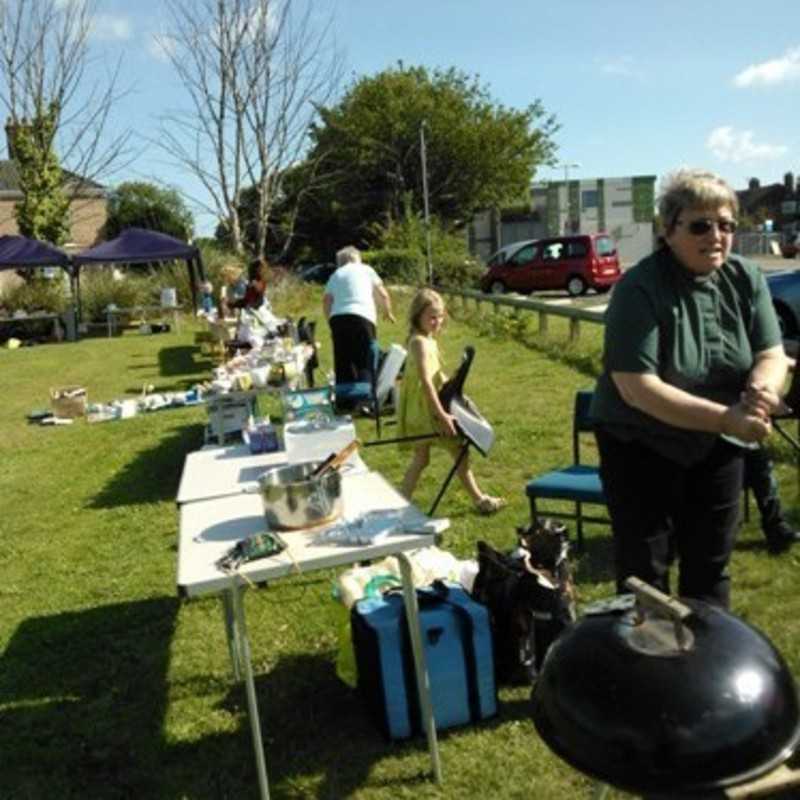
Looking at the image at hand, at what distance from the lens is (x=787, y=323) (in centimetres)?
930

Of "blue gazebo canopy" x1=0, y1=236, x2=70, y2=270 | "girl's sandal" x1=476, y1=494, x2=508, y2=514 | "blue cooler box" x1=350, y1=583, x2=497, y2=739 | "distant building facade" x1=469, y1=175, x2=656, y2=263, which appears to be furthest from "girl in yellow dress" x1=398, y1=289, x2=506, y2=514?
"distant building facade" x1=469, y1=175, x2=656, y2=263

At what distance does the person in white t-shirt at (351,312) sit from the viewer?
28.3 ft

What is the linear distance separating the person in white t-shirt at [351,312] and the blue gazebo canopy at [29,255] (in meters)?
12.9

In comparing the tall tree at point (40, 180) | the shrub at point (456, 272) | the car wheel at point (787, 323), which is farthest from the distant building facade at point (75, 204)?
the car wheel at point (787, 323)

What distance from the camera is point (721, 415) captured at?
233 centimetres

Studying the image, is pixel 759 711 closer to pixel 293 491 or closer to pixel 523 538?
pixel 293 491

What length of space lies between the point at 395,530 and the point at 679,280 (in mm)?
1130

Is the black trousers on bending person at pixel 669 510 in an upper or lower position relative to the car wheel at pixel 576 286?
upper

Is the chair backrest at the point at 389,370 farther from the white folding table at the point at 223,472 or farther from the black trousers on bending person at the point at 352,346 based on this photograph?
the white folding table at the point at 223,472

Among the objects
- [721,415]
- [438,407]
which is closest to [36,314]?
[438,407]

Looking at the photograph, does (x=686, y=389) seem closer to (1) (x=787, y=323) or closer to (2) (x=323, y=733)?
(2) (x=323, y=733)

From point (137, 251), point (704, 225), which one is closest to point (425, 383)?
point (704, 225)

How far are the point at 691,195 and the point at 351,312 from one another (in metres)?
6.33

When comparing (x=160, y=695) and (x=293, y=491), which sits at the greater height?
(x=293, y=491)
